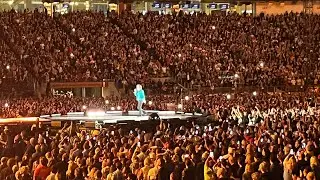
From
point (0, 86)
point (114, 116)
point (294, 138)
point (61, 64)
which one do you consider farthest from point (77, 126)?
point (61, 64)

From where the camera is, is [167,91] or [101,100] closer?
[101,100]

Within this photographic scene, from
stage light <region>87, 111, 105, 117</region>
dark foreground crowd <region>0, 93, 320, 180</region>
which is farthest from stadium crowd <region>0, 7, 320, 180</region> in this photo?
stage light <region>87, 111, 105, 117</region>

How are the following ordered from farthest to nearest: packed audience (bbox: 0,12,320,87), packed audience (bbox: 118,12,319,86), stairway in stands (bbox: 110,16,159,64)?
stairway in stands (bbox: 110,16,159,64), packed audience (bbox: 118,12,319,86), packed audience (bbox: 0,12,320,87)

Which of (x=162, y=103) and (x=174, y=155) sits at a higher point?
(x=174, y=155)

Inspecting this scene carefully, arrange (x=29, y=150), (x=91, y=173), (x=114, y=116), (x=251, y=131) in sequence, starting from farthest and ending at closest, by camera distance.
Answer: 1. (x=114, y=116)
2. (x=251, y=131)
3. (x=29, y=150)
4. (x=91, y=173)

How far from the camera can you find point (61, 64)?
131 ft

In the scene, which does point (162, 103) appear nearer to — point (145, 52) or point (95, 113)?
point (95, 113)

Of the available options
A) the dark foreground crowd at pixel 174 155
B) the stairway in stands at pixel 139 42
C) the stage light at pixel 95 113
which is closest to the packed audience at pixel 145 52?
the stairway in stands at pixel 139 42

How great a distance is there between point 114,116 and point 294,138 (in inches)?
514

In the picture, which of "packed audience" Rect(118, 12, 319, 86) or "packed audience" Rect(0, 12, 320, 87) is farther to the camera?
"packed audience" Rect(118, 12, 319, 86)

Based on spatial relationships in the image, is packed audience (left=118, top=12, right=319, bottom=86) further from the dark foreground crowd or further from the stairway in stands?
the dark foreground crowd

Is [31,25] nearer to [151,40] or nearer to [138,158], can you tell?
[151,40]

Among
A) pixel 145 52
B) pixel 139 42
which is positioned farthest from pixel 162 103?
pixel 139 42

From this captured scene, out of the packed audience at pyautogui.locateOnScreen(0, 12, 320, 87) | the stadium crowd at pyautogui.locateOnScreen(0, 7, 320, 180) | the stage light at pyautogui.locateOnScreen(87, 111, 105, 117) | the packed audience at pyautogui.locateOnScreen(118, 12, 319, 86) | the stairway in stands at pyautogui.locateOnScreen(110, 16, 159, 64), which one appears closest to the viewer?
the stadium crowd at pyautogui.locateOnScreen(0, 7, 320, 180)
